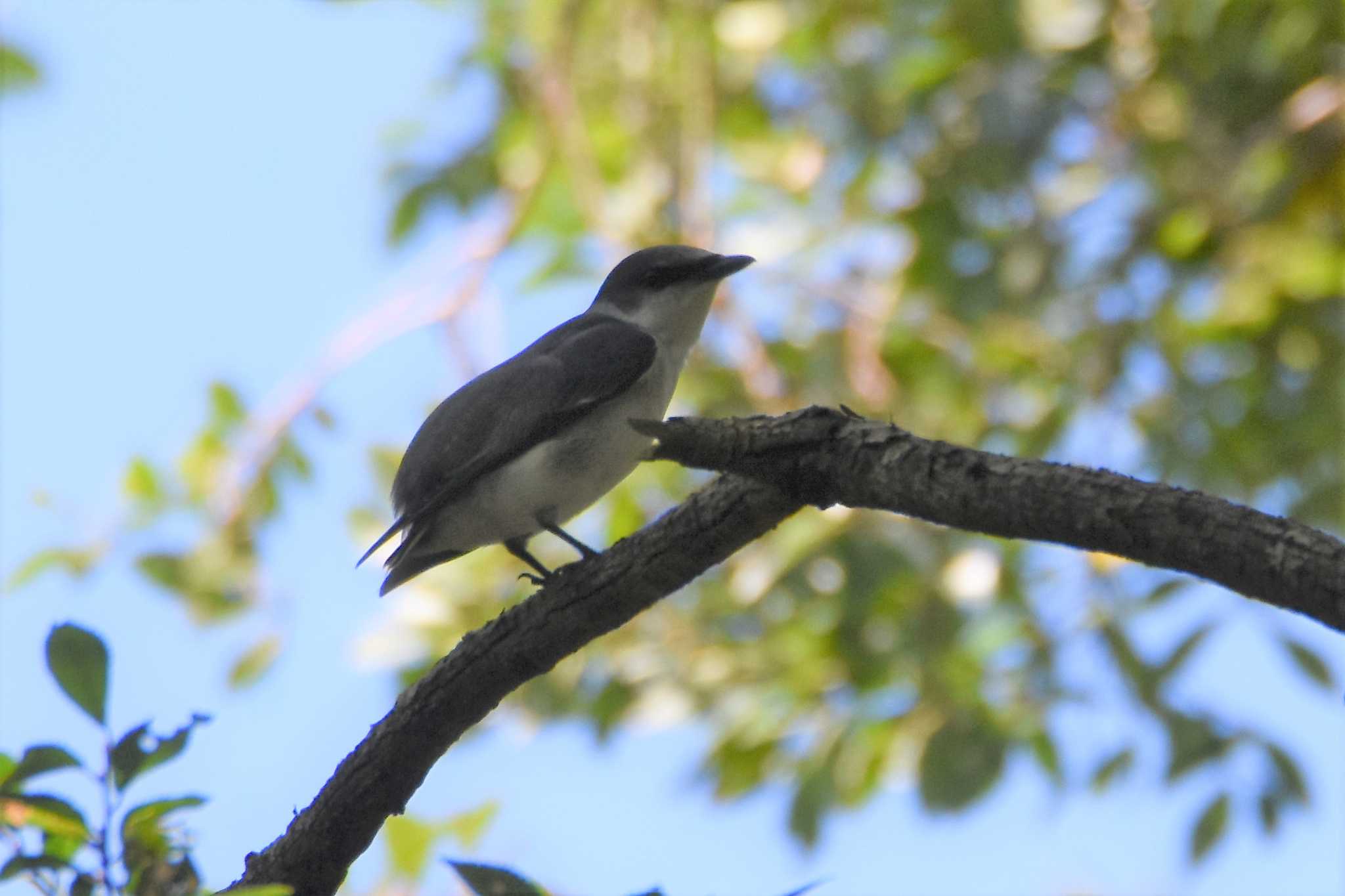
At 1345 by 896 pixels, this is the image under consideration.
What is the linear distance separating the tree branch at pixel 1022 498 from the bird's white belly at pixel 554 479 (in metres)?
1.61

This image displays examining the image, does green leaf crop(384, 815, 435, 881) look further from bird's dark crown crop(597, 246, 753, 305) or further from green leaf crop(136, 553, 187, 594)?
green leaf crop(136, 553, 187, 594)

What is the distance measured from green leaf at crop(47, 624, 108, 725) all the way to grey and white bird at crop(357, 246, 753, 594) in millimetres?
2013

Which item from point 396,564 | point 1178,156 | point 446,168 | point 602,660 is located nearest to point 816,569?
point 602,660

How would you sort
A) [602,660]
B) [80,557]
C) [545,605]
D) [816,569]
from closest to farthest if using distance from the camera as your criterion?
1. [545,605]
2. [816,569]
3. [80,557]
4. [602,660]

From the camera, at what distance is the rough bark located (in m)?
2.51

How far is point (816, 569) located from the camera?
6141 mm

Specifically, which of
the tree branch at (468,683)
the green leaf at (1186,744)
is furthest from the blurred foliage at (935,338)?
the tree branch at (468,683)

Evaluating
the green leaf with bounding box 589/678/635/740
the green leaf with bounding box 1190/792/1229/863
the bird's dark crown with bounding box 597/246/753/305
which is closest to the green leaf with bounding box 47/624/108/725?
the bird's dark crown with bounding box 597/246/753/305

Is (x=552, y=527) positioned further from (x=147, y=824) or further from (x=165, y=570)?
(x=165, y=570)

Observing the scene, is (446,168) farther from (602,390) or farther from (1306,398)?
(1306,398)

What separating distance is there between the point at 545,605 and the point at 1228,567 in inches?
66.3

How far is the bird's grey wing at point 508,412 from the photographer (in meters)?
4.82

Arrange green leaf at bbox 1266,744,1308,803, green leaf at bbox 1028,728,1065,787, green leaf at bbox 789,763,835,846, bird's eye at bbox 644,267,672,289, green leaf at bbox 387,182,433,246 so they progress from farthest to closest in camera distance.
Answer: green leaf at bbox 387,182,433,246 → green leaf at bbox 1028,728,1065,787 → green leaf at bbox 789,763,835,846 → green leaf at bbox 1266,744,1308,803 → bird's eye at bbox 644,267,672,289

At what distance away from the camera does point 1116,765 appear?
679 cm
